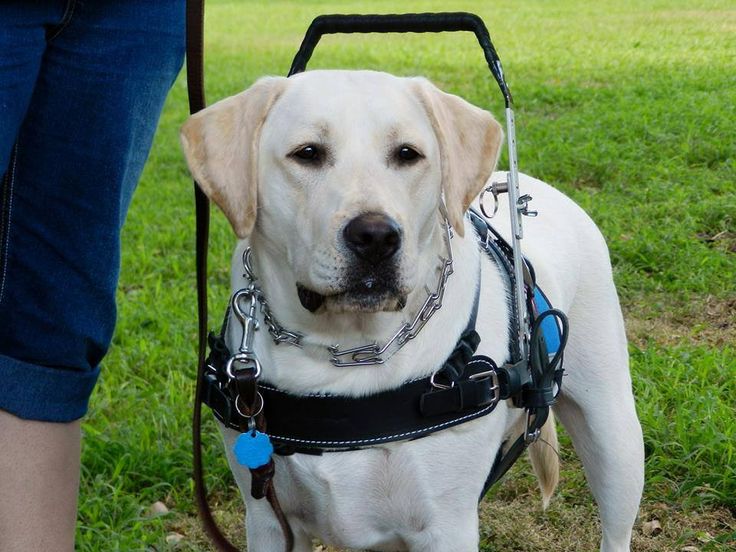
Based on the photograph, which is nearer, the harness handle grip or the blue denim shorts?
the blue denim shorts

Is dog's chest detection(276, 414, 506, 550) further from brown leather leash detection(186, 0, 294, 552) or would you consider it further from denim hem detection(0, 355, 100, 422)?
denim hem detection(0, 355, 100, 422)

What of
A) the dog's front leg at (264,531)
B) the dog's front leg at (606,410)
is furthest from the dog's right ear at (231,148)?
the dog's front leg at (606,410)

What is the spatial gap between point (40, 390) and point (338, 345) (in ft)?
2.43

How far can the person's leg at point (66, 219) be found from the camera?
236 centimetres

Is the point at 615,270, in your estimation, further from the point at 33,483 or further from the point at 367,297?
the point at 33,483

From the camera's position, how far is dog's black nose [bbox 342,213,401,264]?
7.05 feet

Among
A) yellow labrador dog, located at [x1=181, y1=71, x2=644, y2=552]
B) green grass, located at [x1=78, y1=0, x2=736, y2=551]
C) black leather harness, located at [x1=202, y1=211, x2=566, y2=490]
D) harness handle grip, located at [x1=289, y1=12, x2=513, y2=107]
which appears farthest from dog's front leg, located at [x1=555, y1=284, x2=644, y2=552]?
harness handle grip, located at [x1=289, y1=12, x2=513, y2=107]

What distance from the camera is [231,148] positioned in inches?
94.2

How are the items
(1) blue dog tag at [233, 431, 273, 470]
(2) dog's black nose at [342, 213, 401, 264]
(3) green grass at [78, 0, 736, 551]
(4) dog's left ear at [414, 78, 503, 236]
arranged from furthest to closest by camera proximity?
(3) green grass at [78, 0, 736, 551] → (4) dog's left ear at [414, 78, 503, 236] → (1) blue dog tag at [233, 431, 273, 470] → (2) dog's black nose at [342, 213, 401, 264]

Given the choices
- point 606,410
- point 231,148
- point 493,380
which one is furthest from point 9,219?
point 606,410

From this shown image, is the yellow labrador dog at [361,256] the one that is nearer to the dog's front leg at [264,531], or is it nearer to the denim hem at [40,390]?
the dog's front leg at [264,531]

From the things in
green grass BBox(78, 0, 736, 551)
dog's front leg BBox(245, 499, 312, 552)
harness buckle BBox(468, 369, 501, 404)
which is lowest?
green grass BBox(78, 0, 736, 551)

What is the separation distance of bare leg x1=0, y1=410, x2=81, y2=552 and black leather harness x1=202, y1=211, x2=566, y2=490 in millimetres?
460

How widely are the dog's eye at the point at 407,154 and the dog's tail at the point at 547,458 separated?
111cm
